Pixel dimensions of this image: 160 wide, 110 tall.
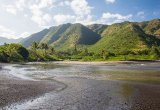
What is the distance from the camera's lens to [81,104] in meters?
32.2

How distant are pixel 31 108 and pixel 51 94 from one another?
1009 cm

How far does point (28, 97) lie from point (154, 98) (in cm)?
1779

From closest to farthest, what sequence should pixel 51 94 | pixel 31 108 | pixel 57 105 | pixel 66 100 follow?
pixel 31 108, pixel 57 105, pixel 66 100, pixel 51 94

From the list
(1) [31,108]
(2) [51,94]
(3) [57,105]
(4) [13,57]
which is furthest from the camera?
(4) [13,57]

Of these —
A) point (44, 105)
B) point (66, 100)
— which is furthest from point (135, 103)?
point (44, 105)

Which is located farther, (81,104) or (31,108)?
(81,104)

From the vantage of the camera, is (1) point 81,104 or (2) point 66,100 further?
(2) point 66,100

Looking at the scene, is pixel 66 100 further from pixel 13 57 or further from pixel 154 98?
pixel 13 57

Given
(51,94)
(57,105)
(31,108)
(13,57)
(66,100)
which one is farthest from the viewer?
(13,57)

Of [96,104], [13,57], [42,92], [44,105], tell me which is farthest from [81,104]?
[13,57]

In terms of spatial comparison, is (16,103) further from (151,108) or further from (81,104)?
(151,108)

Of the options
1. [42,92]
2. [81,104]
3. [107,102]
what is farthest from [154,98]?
[42,92]

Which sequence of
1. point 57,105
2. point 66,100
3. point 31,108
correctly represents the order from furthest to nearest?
point 66,100 → point 57,105 → point 31,108

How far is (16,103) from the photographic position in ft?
105
